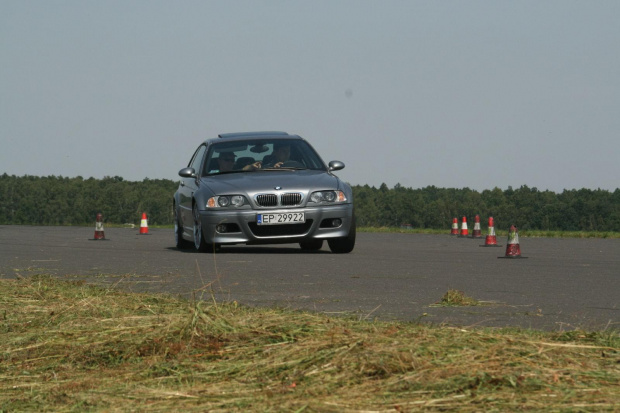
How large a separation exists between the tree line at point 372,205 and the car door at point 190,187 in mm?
145389

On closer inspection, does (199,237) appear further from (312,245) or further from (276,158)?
(312,245)

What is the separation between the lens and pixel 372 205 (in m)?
194

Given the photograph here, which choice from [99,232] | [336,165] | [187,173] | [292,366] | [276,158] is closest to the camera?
[292,366]

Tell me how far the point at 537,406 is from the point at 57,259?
11.2 metres

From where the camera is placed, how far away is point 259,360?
452 cm

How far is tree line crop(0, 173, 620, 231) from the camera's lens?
540ft

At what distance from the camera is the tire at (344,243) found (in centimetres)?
1505

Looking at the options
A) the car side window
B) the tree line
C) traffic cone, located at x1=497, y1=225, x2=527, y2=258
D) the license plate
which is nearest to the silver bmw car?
the license plate

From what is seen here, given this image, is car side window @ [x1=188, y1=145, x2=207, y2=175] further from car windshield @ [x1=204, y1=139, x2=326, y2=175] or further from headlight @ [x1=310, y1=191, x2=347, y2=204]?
headlight @ [x1=310, y1=191, x2=347, y2=204]

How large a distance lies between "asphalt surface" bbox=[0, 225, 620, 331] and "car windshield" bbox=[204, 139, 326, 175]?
1293mm

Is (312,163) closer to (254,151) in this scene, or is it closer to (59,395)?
(254,151)

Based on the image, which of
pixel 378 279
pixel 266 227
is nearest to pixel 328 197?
pixel 266 227

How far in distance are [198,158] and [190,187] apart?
0.94 m

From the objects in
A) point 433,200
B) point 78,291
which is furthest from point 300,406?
point 433,200
